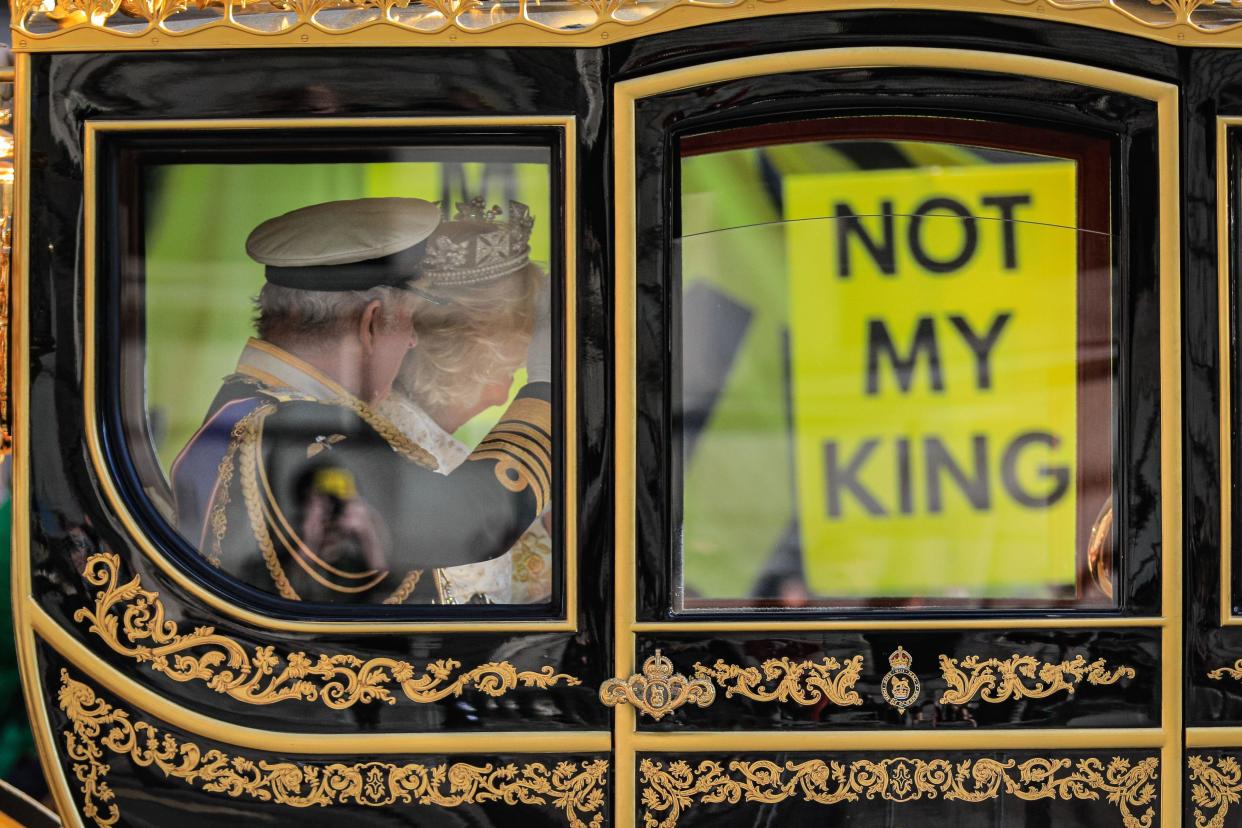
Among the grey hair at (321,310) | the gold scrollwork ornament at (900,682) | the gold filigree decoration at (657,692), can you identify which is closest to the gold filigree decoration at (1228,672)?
the gold scrollwork ornament at (900,682)

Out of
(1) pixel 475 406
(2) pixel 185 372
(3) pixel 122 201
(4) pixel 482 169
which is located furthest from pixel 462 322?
(3) pixel 122 201

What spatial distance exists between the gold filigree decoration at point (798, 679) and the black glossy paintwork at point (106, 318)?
0.68 feet

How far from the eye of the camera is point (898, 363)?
162cm

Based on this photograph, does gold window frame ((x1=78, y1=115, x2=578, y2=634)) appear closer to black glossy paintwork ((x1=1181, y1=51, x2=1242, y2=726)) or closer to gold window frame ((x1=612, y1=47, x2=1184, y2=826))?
gold window frame ((x1=612, y1=47, x2=1184, y2=826))

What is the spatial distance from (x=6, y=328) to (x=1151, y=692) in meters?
1.89

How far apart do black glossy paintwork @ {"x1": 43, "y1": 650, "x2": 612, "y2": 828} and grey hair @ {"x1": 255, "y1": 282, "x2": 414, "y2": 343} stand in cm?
62

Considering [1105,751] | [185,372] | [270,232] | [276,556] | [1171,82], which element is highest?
[1171,82]

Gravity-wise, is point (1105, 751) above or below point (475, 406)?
below

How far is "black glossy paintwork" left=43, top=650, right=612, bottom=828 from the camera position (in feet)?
5.12

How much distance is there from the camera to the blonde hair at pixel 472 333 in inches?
63.3

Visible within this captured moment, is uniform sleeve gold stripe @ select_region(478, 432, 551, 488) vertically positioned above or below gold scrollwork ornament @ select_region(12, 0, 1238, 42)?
below

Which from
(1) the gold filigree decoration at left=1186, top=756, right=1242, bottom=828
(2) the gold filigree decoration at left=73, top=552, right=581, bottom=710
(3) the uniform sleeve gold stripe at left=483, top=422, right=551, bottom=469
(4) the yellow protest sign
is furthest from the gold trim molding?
(1) the gold filigree decoration at left=1186, top=756, right=1242, bottom=828

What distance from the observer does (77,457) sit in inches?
61.7

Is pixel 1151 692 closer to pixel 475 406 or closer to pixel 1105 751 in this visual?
pixel 1105 751
